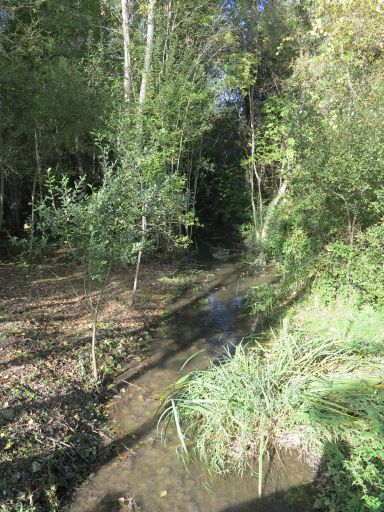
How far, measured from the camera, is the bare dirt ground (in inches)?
177

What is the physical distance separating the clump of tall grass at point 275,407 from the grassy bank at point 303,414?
0.01m

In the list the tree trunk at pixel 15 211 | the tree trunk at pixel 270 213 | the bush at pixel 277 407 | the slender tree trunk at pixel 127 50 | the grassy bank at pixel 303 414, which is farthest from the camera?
the tree trunk at pixel 15 211

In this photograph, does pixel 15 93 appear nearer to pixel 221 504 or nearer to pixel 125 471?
pixel 125 471

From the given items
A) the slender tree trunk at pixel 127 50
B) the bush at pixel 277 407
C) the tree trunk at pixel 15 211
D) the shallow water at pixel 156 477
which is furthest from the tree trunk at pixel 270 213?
the tree trunk at pixel 15 211

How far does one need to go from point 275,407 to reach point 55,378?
10.9 feet

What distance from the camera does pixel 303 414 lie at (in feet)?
16.2

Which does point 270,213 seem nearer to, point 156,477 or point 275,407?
point 275,407

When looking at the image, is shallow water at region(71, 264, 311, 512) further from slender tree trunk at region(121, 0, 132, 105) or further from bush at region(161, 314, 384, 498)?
slender tree trunk at region(121, 0, 132, 105)

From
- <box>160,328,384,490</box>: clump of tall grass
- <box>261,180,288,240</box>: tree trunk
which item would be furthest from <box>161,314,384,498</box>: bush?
<box>261,180,288,240</box>: tree trunk

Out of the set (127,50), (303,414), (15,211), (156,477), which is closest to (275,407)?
(303,414)

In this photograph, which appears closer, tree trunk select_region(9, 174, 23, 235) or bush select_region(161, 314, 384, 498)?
bush select_region(161, 314, 384, 498)

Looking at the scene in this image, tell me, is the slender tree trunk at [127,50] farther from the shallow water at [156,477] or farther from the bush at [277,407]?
the bush at [277,407]

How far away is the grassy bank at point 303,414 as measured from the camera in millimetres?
4395

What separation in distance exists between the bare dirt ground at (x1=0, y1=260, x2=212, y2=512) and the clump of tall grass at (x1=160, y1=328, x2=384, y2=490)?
4.12ft
